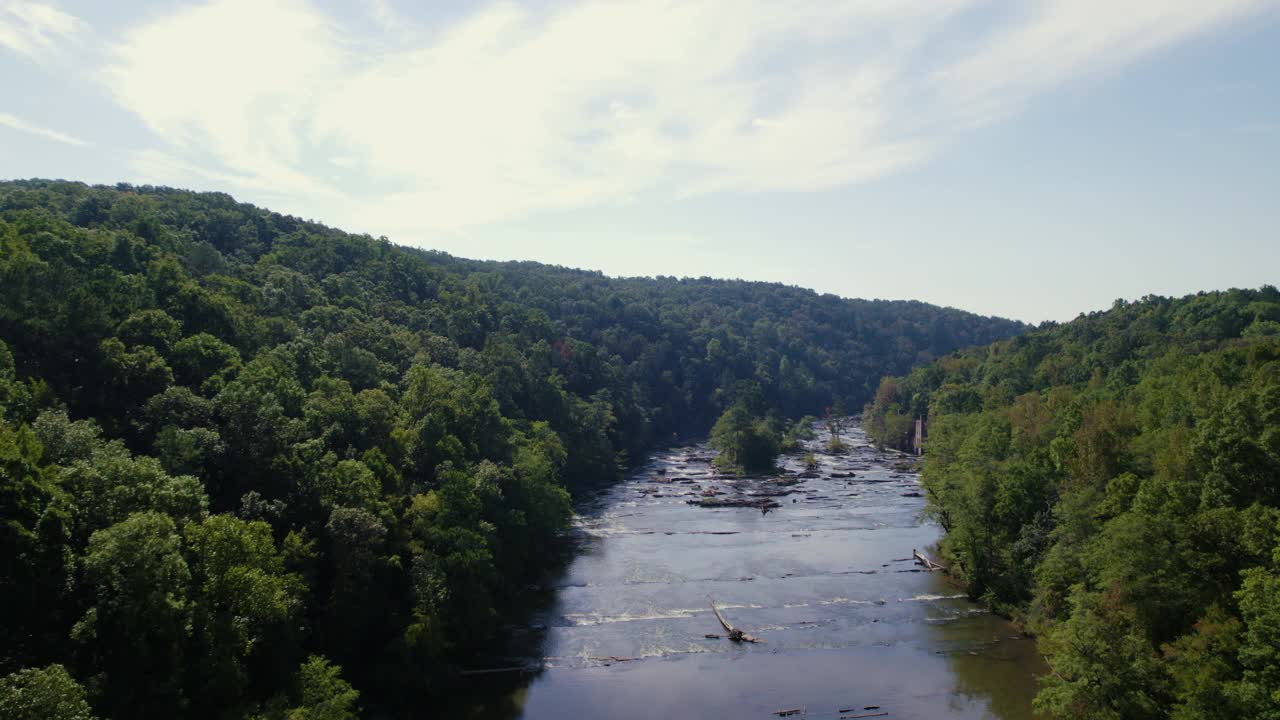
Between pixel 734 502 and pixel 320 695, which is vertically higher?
pixel 734 502

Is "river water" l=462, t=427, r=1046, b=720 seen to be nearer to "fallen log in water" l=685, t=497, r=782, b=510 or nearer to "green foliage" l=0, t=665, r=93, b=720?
"fallen log in water" l=685, t=497, r=782, b=510

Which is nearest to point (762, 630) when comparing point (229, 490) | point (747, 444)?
point (229, 490)

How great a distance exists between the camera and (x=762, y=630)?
164ft

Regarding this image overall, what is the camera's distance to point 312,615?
4147 centimetres

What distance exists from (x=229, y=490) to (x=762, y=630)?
3223cm

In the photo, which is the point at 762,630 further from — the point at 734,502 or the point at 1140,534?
the point at 734,502

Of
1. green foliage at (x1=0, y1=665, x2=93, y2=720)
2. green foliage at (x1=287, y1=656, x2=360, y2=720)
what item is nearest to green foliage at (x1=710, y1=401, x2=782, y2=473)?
green foliage at (x1=287, y1=656, x2=360, y2=720)

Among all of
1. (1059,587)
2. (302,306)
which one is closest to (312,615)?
(1059,587)

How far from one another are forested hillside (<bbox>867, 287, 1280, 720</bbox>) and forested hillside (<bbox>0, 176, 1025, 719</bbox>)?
30803mm

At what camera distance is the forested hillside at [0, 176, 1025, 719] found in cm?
2992

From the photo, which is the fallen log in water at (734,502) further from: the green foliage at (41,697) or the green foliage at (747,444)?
the green foliage at (41,697)

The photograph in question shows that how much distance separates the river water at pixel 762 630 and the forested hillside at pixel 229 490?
5411 mm

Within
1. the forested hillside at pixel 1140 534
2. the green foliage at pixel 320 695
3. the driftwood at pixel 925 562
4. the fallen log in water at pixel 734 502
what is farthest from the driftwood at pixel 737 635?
the fallen log in water at pixel 734 502

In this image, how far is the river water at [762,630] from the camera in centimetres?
4075
